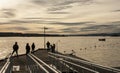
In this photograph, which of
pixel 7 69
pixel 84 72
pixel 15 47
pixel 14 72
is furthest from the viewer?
pixel 15 47

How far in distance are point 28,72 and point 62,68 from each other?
267 cm

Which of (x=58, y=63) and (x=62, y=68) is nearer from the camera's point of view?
(x=62, y=68)

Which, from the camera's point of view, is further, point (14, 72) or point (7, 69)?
point (14, 72)

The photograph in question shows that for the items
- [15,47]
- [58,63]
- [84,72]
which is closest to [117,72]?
[84,72]

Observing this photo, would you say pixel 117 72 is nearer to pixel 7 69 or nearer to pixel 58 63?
pixel 7 69

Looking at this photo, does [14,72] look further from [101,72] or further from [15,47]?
[15,47]

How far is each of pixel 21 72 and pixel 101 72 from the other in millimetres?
5448

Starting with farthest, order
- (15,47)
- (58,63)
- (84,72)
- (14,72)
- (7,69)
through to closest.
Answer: (15,47)
(58,63)
(84,72)
(14,72)
(7,69)

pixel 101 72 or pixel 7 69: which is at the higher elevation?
pixel 7 69

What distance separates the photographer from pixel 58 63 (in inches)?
826

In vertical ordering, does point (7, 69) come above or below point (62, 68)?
above

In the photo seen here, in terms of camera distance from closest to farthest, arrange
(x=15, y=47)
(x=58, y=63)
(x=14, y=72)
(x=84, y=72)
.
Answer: (x=14, y=72) → (x=84, y=72) → (x=58, y=63) → (x=15, y=47)

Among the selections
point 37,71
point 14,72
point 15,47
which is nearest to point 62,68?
point 37,71

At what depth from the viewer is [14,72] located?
701 inches
